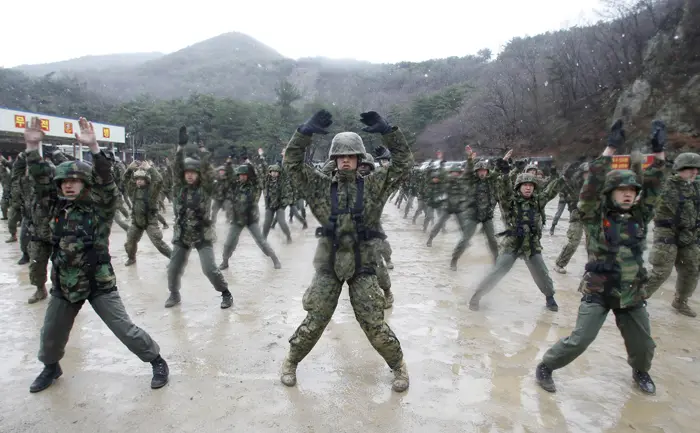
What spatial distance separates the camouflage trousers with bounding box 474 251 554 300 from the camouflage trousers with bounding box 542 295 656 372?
6.10 feet

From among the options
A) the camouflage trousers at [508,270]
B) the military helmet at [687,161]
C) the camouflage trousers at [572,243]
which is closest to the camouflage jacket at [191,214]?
the camouflage trousers at [508,270]

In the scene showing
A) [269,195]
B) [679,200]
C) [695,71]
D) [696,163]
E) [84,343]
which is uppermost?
[695,71]

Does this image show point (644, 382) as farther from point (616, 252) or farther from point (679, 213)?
point (679, 213)

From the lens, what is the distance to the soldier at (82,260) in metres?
3.34

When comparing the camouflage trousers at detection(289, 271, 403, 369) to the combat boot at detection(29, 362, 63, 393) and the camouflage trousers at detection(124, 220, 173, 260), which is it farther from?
the camouflage trousers at detection(124, 220, 173, 260)

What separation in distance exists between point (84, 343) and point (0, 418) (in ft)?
4.31

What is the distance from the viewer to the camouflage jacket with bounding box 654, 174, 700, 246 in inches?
201

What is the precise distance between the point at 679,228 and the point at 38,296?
841cm

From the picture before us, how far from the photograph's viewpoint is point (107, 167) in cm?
345

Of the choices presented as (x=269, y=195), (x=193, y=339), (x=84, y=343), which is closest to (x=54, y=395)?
(x=84, y=343)

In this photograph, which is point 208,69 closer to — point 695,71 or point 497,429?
point 695,71


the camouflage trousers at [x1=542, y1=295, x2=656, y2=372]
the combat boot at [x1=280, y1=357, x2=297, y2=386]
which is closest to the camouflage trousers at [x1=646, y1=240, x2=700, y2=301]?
the camouflage trousers at [x1=542, y1=295, x2=656, y2=372]

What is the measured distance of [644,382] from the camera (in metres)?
3.57

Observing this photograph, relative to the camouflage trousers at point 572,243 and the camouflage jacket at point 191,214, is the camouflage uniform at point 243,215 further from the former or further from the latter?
the camouflage trousers at point 572,243
